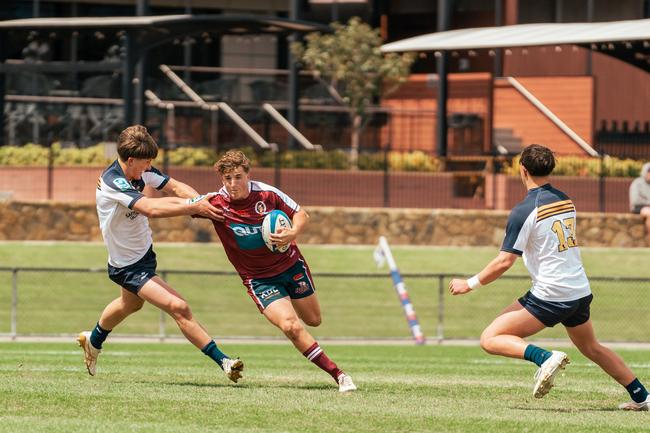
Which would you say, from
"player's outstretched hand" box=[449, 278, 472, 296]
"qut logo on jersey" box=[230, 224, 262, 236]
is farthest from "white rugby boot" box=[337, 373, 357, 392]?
"player's outstretched hand" box=[449, 278, 472, 296]

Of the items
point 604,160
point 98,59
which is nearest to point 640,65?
point 604,160

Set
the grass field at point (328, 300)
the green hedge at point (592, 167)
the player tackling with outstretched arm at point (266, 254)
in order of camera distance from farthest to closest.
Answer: the green hedge at point (592, 167) → the grass field at point (328, 300) → the player tackling with outstretched arm at point (266, 254)

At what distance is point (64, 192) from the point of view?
27.7 m

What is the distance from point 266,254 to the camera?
1062cm

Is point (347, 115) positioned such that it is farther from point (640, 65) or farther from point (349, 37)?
point (640, 65)

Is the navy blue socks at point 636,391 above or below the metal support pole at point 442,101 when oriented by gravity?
below

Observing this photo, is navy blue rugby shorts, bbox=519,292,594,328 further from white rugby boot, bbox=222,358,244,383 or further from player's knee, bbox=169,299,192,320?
player's knee, bbox=169,299,192,320

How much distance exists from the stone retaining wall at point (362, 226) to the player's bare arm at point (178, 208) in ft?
53.0

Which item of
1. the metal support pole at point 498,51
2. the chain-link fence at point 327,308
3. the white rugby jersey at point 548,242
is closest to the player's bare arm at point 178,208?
the white rugby jersey at point 548,242

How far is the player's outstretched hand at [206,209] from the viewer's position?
10.3 m

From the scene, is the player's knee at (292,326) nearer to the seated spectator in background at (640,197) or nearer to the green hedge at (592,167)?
the seated spectator in background at (640,197)

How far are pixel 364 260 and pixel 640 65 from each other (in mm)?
8714

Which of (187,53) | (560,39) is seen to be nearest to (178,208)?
(560,39)

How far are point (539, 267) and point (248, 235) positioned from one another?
7.37 ft
